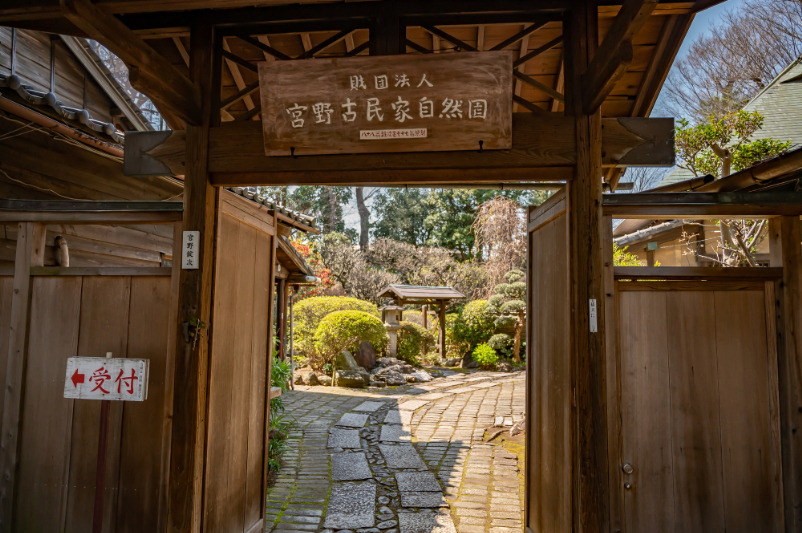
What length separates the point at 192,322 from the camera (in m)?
3.19

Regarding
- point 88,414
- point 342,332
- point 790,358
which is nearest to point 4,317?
point 88,414

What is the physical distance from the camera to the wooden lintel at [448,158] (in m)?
3.21

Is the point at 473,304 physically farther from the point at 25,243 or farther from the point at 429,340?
the point at 25,243

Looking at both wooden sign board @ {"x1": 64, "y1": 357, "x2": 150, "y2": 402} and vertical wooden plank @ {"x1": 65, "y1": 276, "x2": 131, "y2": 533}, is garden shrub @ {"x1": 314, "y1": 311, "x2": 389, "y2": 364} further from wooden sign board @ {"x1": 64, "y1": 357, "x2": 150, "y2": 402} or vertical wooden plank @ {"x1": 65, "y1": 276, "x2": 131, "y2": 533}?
wooden sign board @ {"x1": 64, "y1": 357, "x2": 150, "y2": 402}

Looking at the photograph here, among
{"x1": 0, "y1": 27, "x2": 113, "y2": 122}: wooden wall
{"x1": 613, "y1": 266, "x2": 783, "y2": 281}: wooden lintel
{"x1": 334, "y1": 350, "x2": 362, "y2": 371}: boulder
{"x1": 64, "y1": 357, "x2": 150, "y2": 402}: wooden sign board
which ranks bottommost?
{"x1": 334, "y1": 350, "x2": 362, "y2": 371}: boulder

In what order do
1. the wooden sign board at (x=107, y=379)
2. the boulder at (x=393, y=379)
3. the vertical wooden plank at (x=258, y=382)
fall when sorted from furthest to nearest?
the boulder at (x=393, y=379)
the vertical wooden plank at (x=258, y=382)
the wooden sign board at (x=107, y=379)

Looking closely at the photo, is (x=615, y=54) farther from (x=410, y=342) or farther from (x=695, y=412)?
(x=410, y=342)

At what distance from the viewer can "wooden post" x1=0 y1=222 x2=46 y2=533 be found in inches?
130

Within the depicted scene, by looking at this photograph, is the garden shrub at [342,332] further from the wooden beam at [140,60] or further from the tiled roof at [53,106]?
the wooden beam at [140,60]

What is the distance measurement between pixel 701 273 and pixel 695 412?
0.90 m

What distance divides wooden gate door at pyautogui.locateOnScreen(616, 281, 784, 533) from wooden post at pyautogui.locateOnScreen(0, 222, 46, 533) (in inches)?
158

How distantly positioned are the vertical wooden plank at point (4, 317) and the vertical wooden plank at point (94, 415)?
529 mm

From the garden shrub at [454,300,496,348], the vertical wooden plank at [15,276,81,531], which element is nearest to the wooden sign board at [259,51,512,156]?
the vertical wooden plank at [15,276,81,531]

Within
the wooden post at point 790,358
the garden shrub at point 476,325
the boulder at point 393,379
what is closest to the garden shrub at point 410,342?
the garden shrub at point 476,325
